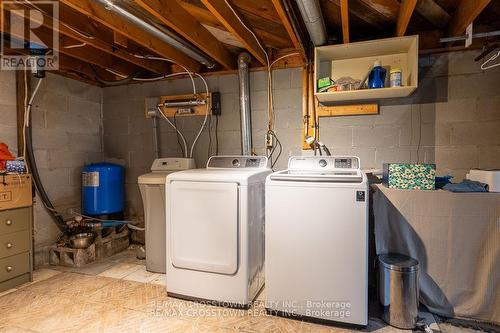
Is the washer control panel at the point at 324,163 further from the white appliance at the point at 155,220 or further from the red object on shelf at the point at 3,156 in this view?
the red object on shelf at the point at 3,156

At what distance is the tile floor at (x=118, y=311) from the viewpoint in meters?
1.90

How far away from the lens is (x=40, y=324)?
1936mm

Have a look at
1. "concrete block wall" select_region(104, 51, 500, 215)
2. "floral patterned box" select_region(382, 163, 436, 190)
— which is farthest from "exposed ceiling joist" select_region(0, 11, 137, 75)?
"floral patterned box" select_region(382, 163, 436, 190)

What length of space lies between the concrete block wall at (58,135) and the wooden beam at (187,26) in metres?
1.77

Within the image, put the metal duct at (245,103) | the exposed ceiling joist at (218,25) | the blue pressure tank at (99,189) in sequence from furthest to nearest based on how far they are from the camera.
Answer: the blue pressure tank at (99,189) → the metal duct at (245,103) → the exposed ceiling joist at (218,25)

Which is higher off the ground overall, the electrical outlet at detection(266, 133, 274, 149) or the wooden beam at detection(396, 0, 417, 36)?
the wooden beam at detection(396, 0, 417, 36)

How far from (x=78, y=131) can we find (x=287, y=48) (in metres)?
2.58

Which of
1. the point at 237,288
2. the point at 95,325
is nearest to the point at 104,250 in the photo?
the point at 95,325

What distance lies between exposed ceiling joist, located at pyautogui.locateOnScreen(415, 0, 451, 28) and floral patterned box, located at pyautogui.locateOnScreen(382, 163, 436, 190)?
1258 millimetres

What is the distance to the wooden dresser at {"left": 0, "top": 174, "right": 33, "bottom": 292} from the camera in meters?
2.35

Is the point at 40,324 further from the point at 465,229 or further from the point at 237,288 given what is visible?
the point at 465,229

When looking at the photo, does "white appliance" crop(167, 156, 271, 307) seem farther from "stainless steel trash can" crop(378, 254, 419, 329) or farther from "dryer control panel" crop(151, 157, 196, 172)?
"stainless steel trash can" crop(378, 254, 419, 329)

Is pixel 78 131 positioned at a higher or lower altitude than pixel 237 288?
higher

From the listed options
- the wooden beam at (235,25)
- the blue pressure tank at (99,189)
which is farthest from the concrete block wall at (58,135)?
the wooden beam at (235,25)
